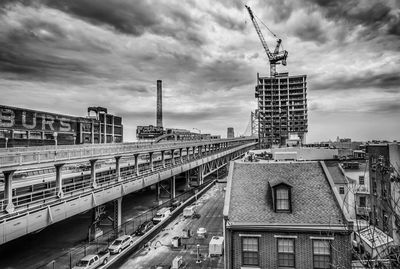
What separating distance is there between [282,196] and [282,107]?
156 meters

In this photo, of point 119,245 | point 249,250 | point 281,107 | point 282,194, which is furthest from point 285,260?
point 281,107

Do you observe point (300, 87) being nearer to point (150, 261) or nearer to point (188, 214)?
point (188, 214)

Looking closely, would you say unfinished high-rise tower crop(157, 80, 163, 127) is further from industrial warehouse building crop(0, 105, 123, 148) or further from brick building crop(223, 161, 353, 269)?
brick building crop(223, 161, 353, 269)

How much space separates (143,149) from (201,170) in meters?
38.0

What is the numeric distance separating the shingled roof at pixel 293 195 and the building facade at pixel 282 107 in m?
145

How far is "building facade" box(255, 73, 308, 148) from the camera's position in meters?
164

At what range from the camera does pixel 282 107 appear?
16688cm

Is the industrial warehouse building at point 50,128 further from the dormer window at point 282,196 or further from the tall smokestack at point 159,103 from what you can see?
the tall smokestack at point 159,103

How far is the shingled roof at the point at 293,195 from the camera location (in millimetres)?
17500

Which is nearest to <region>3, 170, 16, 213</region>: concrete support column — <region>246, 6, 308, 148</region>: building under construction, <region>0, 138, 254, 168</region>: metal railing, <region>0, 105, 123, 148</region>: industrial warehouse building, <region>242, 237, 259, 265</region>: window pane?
<region>0, 138, 254, 168</region>: metal railing

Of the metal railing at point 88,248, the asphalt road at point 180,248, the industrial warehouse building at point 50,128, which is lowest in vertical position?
the metal railing at point 88,248

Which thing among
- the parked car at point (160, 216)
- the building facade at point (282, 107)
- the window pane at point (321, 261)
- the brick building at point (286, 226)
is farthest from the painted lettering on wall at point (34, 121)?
the building facade at point (282, 107)

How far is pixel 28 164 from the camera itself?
917 inches

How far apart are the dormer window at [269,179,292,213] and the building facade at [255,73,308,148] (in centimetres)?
14749
